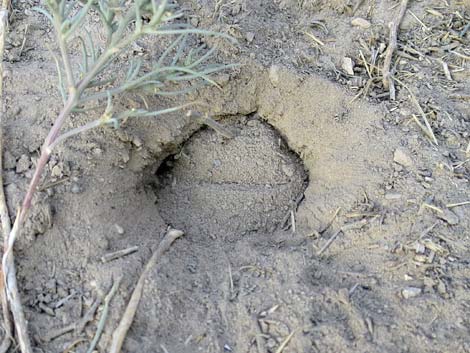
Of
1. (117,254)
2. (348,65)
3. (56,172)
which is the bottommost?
(117,254)

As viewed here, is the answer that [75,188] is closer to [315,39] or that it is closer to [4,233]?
[4,233]

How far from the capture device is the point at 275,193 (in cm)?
280

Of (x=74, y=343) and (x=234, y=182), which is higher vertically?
(x=74, y=343)

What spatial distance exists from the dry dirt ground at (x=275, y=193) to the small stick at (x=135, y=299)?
1.1 inches

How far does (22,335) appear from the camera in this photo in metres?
2.03

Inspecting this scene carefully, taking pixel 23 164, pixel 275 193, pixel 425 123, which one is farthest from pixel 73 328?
pixel 425 123

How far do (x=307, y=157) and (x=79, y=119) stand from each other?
106 centimetres

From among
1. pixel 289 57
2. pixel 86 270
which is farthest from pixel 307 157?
pixel 86 270

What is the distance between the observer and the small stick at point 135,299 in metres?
2.04

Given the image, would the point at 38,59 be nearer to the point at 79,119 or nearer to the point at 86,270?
the point at 79,119

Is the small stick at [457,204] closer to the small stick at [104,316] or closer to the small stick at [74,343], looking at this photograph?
the small stick at [104,316]

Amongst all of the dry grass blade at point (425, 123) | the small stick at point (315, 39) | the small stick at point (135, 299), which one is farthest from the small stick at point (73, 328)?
the small stick at point (315, 39)

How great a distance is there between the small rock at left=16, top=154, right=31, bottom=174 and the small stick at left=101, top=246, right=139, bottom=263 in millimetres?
471

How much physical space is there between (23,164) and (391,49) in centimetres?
176
